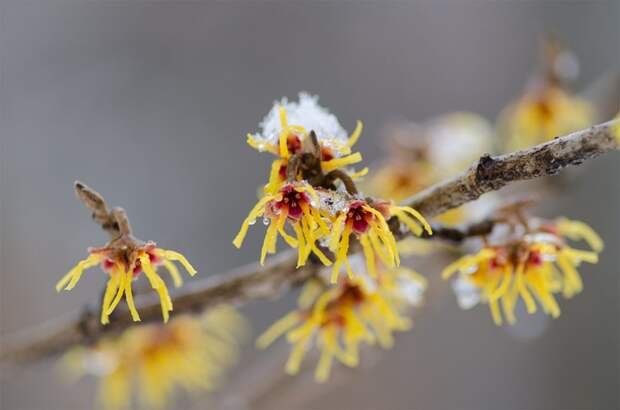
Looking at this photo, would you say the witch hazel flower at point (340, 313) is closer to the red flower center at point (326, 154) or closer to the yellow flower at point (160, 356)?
the red flower center at point (326, 154)

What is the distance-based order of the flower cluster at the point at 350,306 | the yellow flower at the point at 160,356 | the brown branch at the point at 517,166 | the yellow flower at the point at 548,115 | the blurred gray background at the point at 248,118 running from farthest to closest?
the blurred gray background at the point at 248,118 → the yellow flower at the point at 548,115 → the yellow flower at the point at 160,356 → the flower cluster at the point at 350,306 → the brown branch at the point at 517,166

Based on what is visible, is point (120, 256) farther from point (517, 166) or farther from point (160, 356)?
point (160, 356)

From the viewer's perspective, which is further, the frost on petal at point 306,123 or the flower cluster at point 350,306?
the flower cluster at point 350,306

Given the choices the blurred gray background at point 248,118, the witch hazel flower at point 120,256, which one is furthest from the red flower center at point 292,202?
the blurred gray background at point 248,118

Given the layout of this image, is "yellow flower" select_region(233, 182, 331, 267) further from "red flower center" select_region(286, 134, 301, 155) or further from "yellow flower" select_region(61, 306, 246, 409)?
"yellow flower" select_region(61, 306, 246, 409)

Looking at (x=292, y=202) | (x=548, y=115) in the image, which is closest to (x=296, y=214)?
(x=292, y=202)

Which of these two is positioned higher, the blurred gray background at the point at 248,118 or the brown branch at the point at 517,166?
the blurred gray background at the point at 248,118

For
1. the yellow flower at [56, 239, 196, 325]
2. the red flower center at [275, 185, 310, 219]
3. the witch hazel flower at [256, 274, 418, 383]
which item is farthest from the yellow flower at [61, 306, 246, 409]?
the red flower center at [275, 185, 310, 219]

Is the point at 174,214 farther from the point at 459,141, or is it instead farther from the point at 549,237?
the point at 549,237

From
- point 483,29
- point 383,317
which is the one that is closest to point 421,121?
point 483,29
